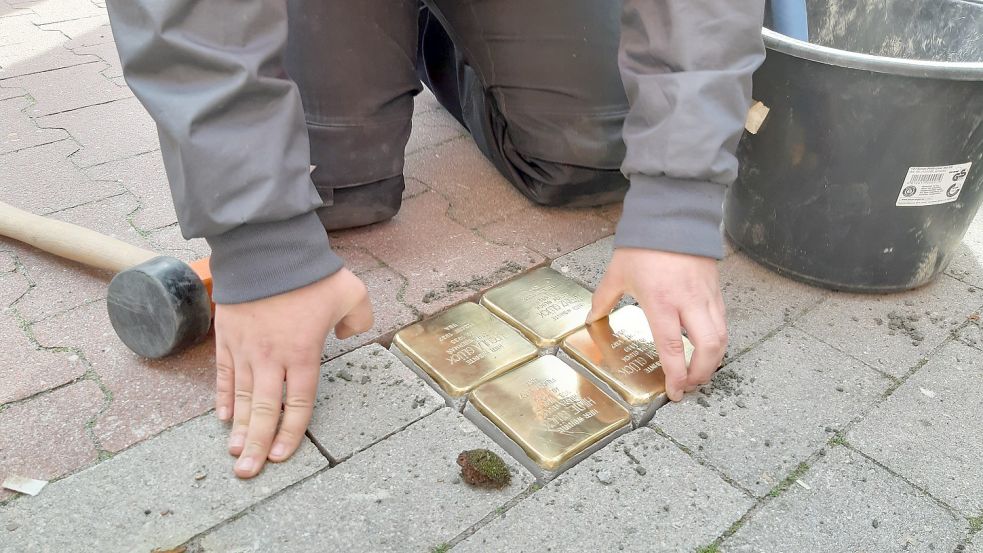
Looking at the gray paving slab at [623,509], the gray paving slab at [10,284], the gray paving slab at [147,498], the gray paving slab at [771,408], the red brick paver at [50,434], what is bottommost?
the gray paving slab at [10,284]

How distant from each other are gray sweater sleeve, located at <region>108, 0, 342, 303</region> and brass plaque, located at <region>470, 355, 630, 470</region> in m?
0.39

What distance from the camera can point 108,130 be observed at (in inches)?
89.4

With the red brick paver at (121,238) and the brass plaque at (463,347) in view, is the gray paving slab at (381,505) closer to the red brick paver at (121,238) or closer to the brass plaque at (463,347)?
the brass plaque at (463,347)

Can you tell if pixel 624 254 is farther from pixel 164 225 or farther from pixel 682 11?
pixel 164 225

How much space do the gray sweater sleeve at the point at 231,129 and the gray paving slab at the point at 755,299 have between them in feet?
2.83

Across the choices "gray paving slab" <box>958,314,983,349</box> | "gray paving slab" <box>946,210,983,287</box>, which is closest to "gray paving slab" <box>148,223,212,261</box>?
"gray paving slab" <box>958,314,983,349</box>

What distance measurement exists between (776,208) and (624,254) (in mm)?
538

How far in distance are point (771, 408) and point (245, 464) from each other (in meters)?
0.90

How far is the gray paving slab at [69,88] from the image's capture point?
2434mm

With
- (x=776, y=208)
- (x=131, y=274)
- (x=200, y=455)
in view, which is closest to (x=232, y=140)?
(x=131, y=274)

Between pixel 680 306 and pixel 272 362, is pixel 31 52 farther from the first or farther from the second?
pixel 680 306

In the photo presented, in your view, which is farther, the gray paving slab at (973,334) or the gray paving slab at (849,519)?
the gray paving slab at (973,334)

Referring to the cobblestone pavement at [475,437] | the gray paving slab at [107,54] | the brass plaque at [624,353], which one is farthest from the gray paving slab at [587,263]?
the gray paving slab at [107,54]

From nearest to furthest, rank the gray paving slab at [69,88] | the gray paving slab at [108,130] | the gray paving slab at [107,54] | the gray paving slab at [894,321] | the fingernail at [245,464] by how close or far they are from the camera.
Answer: the fingernail at [245,464], the gray paving slab at [894,321], the gray paving slab at [108,130], the gray paving slab at [69,88], the gray paving slab at [107,54]
